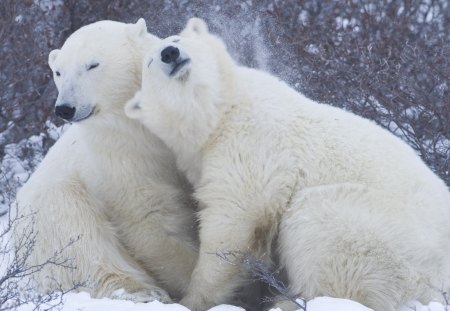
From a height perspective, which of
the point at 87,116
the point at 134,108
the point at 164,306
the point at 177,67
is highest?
the point at 177,67

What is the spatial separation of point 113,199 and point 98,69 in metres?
0.61

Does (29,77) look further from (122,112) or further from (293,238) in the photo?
(293,238)

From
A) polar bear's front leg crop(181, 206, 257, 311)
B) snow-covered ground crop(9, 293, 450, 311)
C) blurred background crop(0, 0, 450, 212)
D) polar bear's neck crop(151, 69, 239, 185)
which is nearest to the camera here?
snow-covered ground crop(9, 293, 450, 311)

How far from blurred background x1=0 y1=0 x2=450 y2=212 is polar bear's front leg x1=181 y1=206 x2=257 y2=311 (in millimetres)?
2051

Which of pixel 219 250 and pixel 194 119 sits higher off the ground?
pixel 194 119

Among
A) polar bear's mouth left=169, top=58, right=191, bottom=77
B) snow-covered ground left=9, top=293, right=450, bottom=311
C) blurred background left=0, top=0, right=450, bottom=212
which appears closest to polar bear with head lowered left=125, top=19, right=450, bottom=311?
polar bear's mouth left=169, top=58, right=191, bottom=77

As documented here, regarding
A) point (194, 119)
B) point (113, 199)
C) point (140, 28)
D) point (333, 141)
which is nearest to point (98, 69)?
point (140, 28)

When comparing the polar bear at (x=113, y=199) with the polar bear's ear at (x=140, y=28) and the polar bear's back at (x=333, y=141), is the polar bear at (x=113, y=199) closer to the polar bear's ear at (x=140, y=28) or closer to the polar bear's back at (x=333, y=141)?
the polar bear's ear at (x=140, y=28)

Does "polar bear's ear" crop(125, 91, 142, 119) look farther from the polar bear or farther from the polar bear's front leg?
the polar bear's front leg

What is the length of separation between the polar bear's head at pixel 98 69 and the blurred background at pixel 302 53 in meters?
1.83

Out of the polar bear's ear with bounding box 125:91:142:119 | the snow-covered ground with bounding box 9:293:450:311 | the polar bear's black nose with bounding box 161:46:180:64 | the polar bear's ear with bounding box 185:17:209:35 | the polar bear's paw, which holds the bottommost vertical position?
the polar bear's paw

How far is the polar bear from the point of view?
13.6ft

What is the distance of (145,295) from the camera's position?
4094 millimetres

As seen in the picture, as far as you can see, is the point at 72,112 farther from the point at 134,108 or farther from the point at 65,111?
the point at 134,108
